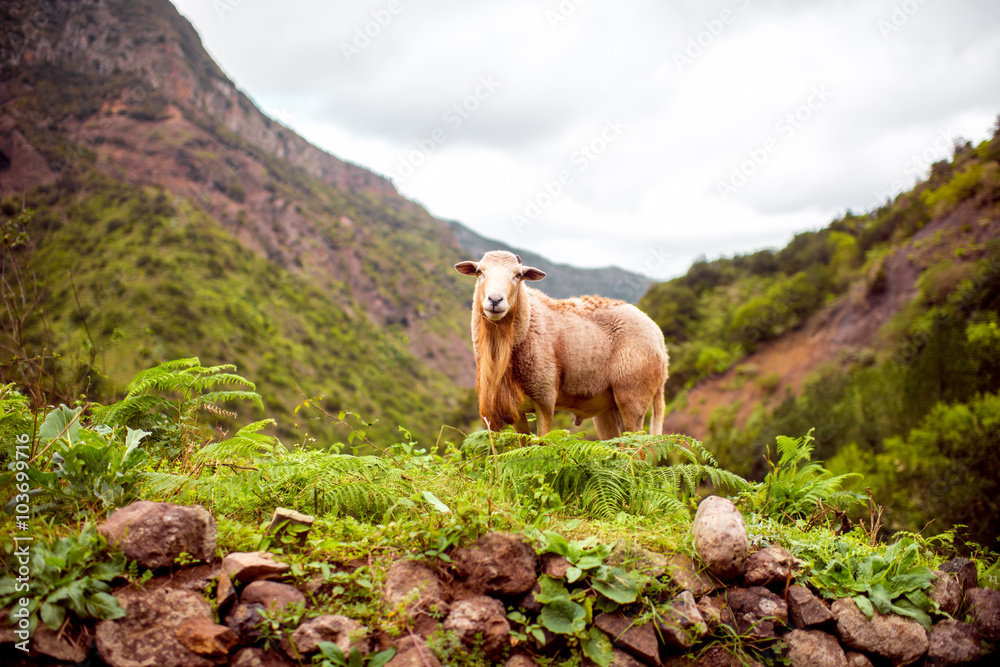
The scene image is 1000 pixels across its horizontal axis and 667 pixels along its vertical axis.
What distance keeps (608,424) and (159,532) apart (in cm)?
552

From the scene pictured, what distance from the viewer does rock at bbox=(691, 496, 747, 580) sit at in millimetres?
3434

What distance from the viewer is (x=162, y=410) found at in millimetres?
4531

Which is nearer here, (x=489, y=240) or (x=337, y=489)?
(x=337, y=489)

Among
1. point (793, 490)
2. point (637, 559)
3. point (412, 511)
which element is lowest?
point (412, 511)

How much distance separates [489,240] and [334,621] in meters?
187

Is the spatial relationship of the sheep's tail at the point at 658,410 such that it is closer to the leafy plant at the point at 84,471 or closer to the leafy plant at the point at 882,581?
the leafy plant at the point at 882,581

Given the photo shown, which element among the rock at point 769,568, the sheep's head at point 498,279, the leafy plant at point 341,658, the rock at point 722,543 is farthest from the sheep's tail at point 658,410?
the leafy plant at point 341,658

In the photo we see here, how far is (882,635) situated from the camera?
346 centimetres

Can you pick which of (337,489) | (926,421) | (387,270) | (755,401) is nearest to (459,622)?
(337,489)

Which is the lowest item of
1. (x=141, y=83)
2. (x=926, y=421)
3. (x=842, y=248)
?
(x=926, y=421)

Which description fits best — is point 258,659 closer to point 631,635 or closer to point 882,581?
point 631,635

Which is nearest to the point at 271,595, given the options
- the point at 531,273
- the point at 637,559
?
the point at 637,559

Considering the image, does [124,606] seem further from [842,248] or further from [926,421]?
[842,248]

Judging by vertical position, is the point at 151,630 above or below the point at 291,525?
below
